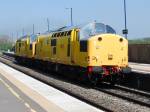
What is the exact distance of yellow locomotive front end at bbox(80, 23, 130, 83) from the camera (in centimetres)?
2427

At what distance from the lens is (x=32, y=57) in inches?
1839

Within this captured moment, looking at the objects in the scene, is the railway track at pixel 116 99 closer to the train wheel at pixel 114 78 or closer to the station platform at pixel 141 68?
the train wheel at pixel 114 78

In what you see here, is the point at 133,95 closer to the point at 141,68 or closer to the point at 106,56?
the point at 106,56

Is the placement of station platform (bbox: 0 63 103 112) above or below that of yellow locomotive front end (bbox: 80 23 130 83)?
below

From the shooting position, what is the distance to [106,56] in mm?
24656

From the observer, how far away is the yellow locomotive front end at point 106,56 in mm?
24266

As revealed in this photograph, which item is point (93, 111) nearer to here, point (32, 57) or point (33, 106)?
point (33, 106)

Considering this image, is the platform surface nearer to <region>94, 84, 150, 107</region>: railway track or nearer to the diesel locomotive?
<region>94, 84, 150, 107</region>: railway track

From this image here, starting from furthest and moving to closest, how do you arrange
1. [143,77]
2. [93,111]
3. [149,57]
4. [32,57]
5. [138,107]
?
1. [149,57]
2. [32,57]
3. [143,77]
4. [138,107]
5. [93,111]

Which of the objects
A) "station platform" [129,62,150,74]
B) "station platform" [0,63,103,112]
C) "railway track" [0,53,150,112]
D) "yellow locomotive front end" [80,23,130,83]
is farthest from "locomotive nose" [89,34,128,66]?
"station platform" [129,62,150,74]

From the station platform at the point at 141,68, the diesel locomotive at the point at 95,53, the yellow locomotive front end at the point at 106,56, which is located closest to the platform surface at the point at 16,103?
the yellow locomotive front end at the point at 106,56

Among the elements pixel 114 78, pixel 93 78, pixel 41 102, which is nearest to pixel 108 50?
pixel 114 78

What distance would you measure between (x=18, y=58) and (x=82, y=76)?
35.9 m

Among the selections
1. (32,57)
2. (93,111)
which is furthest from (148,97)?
(32,57)
